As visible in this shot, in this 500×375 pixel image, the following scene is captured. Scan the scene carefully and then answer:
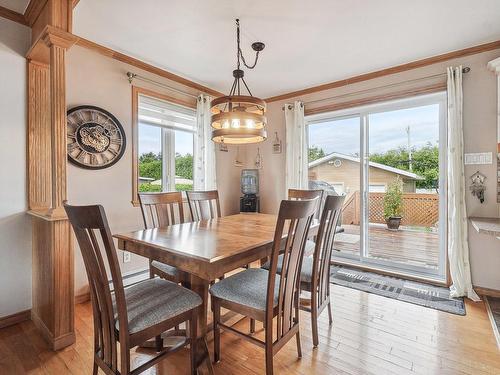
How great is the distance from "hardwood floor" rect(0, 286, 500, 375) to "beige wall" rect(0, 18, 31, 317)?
1.05 ft

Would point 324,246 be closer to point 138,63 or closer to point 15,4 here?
point 138,63

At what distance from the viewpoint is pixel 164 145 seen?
3.32m


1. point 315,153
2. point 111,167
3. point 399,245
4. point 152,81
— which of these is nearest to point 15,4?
point 152,81

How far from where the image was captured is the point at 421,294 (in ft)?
8.71

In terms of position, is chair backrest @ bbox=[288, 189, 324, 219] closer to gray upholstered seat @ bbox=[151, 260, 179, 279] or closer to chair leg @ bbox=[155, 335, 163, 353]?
gray upholstered seat @ bbox=[151, 260, 179, 279]

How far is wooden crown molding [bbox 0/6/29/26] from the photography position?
2027mm

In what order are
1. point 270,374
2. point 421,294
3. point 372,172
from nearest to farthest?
point 270,374, point 421,294, point 372,172

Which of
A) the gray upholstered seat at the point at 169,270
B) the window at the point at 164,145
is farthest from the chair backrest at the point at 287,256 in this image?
the window at the point at 164,145

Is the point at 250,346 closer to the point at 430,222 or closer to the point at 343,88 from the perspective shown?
the point at 430,222

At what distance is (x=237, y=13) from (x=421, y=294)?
3.15 meters

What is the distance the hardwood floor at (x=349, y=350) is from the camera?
1.61 m

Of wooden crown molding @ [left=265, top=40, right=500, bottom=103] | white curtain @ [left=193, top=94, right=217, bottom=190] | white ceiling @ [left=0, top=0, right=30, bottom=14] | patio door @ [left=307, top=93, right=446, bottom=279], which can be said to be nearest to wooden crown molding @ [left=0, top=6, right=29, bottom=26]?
white ceiling @ [left=0, top=0, right=30, bottom=14]

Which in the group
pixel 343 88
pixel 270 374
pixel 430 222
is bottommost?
pixel 270 374

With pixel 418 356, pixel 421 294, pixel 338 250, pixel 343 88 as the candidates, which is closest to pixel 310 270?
pixel 418 356
